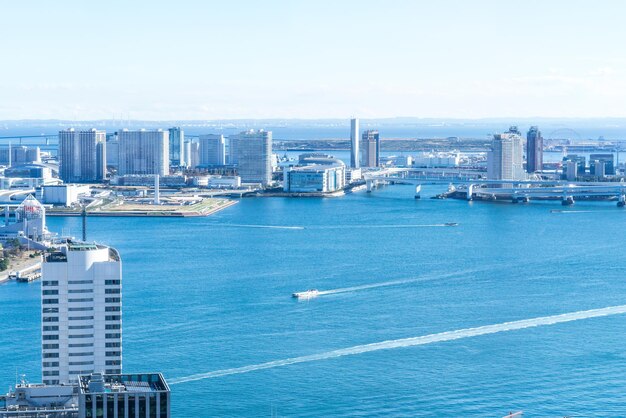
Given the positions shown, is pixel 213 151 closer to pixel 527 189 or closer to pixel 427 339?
pixel 527 189

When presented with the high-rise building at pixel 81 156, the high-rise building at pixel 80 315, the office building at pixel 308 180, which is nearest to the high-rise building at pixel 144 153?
the high-rise building at pixel 81 156

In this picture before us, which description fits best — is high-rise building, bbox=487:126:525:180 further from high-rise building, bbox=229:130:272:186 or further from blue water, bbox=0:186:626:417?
blue water, bbox=0:186:626:417

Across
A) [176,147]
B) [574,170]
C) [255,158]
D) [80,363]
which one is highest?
[176,147]

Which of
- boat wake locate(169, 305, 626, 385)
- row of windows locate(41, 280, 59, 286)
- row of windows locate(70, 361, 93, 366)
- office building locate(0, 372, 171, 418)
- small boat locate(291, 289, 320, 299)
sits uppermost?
row of windows locate(41, 280, 59, 286)

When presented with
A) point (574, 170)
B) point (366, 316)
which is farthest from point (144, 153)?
point (366, 316)

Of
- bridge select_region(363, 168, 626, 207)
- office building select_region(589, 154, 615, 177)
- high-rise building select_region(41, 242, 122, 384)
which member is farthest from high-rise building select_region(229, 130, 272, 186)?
high-rise building select_region(41, 242, 122, 384)

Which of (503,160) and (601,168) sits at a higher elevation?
(503,160)

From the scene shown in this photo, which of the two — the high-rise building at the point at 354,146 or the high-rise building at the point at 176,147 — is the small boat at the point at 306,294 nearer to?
the high-rise building at the point at 354,146
